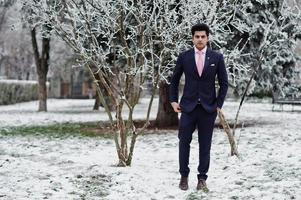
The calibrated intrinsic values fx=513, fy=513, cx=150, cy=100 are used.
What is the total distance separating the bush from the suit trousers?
96.3 feet

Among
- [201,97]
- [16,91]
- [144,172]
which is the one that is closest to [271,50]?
[144,172]

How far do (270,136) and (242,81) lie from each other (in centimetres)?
306

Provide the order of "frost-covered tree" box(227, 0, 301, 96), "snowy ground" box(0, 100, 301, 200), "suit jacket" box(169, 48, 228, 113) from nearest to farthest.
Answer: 1. "suit jacket" box(169, 48, 228, 113)
2. "snowy ground" box(0, 100, 301, 200)
3. "frost-covered tree" box(227, 0, 301, 96)

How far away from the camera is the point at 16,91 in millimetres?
38375

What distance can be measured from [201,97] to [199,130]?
469 millimetres

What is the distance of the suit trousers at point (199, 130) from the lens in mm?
6137

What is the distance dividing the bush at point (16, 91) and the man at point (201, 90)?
2941cm

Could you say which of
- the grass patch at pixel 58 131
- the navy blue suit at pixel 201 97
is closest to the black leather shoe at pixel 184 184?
the navy blue suit at pixel 201 97

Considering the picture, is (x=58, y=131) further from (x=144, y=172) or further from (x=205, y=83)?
(x=205, y=83)

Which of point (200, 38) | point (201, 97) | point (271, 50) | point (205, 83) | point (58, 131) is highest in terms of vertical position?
point (271, 50)

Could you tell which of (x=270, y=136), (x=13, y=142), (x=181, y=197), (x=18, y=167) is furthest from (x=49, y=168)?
(x=270, y=136)

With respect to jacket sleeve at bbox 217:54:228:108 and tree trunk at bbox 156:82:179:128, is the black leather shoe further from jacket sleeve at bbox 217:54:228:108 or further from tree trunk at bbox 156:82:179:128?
tree trunk at bbox 156:82:179:128

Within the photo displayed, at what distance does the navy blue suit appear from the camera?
6.05 meters

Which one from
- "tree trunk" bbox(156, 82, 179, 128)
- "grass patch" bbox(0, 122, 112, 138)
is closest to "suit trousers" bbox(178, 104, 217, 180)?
"grass patch" bbox(0, 122, 112, 138)
